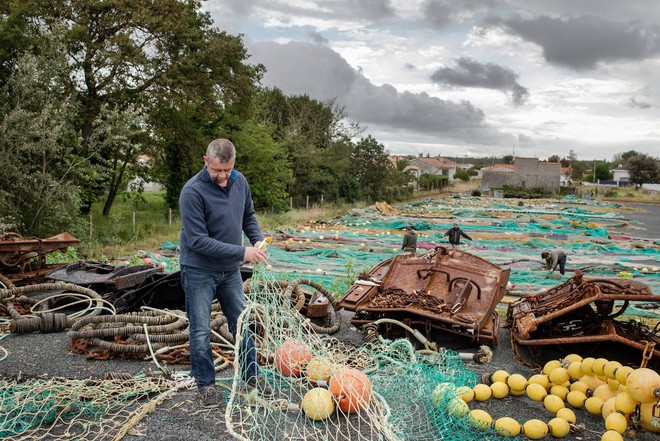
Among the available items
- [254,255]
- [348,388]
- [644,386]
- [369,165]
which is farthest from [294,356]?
[369,165]

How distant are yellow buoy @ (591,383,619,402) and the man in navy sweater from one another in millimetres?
2852

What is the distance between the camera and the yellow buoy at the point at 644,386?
3.96 metres

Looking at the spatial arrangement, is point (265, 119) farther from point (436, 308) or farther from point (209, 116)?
point (436, 308)

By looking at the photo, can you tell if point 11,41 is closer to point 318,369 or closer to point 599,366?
Answer: point 318,369

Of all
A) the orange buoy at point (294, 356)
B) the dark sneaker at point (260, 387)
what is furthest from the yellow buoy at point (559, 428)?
the dark sneaker at point (260, 387)

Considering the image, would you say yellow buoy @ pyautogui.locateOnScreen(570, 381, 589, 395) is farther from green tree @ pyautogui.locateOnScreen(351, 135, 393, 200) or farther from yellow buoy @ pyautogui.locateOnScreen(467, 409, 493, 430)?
green tree @ pyautogui.locateOnScreen(351, 135, 393, 200)

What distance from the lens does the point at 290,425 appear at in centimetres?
421

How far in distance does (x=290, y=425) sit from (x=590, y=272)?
11.7 m

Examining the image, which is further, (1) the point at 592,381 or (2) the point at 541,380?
(2) the point at 541,380

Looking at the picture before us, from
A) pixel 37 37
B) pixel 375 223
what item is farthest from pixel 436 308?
pixel 375 223

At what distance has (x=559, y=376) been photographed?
16.8ft

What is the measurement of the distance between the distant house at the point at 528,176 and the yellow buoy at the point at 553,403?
198ft

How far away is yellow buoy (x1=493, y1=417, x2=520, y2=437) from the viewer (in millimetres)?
4250

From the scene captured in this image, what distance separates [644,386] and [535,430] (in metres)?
0.84
